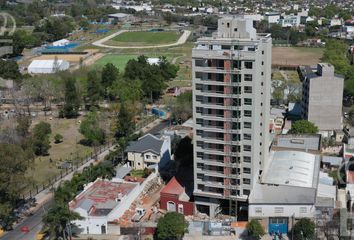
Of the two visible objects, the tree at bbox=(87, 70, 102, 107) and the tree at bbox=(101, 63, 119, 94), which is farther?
the tree at bbox=(101, 63, 119, 94)

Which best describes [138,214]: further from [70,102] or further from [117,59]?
[117,59]

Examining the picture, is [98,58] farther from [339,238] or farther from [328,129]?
[339,238]

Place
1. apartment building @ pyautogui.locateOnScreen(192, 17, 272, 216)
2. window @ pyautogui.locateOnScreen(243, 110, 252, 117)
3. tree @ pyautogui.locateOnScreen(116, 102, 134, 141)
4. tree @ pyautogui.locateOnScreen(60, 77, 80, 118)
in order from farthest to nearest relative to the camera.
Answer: tree @ pyautogui.locateOnScreen(60, 77, 80, 118), tree @ pyautogui.locateOnScreen(116, 102, 134, 141), window @ pyautogui.locateOnScreen(243, 110, 252, 117), apartment building @ pyautogui.locateOnScreen(192, 17, 272, 216)

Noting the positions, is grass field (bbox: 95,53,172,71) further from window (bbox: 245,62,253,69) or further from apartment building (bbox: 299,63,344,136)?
window (bbox: 245,62,253,69)

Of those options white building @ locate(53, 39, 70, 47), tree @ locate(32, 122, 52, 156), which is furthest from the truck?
white building @ locate(53, 39, 70, 47)

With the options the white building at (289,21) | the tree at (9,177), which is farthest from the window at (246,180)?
the white building at (289,21)

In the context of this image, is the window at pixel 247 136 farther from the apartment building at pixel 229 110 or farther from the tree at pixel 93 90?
the tree at pixel 93 90

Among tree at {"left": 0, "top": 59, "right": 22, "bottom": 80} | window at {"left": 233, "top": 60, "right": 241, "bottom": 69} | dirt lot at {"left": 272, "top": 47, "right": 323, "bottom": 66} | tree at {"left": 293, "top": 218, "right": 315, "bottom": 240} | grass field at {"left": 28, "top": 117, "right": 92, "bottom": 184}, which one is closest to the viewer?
tree at {"left": 293, "top": 218, "right": 315, "bottom": 240}

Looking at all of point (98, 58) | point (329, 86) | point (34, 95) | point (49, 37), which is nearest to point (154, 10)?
point (49, 37)
